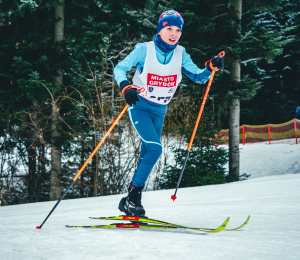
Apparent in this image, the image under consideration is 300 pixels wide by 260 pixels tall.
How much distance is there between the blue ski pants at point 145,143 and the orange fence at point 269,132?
13.3 meters

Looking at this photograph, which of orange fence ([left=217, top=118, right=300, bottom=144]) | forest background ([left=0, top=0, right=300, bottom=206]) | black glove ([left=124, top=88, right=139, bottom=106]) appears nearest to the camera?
black glove ([left=124, top=88, right=139, bottom=106])

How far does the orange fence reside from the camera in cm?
1537

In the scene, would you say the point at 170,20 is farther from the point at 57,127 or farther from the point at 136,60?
the point at 57,127

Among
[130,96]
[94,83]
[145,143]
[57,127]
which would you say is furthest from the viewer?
[94,83]

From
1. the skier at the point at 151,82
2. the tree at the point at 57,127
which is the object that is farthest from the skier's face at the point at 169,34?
the tree at the point at 57,127

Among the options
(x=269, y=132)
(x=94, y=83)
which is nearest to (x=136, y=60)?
(x=94, y=83)

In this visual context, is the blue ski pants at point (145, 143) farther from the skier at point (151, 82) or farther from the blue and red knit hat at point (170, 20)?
the blue and red knit hat at point (170, 20)

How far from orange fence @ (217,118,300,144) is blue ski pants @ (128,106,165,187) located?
43.6 ft

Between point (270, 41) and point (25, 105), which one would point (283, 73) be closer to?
point (270, 41)

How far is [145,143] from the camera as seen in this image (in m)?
2.68

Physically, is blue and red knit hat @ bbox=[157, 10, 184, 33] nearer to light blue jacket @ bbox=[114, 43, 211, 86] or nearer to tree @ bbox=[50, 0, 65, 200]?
light blue jacket @ bbox=[114, 43, 211, 86]

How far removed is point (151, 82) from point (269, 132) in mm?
14830

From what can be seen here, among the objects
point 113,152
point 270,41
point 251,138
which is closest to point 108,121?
point 113,152

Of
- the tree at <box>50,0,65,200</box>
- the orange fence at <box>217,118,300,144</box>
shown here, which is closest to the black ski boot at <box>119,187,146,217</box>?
the tree at <box>50,0,65,200</box>
